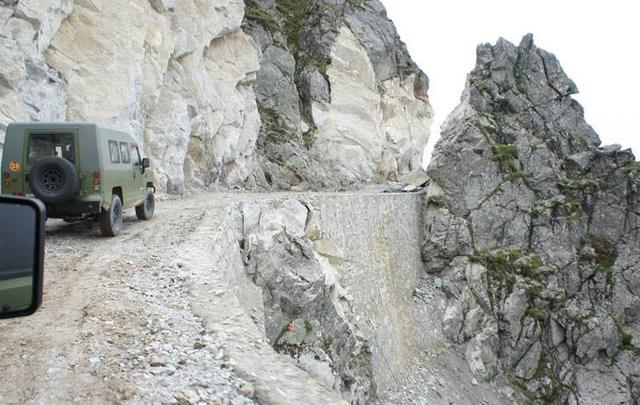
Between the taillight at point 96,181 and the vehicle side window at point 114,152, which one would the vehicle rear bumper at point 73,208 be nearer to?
the taillight at point 96,181

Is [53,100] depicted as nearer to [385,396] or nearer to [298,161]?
[385,396]

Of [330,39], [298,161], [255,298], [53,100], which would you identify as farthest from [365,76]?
[255,298]

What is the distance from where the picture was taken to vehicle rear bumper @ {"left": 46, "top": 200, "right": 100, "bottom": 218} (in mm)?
10758

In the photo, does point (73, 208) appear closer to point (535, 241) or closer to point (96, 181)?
point (96, 181)

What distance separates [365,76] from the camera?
44656mm

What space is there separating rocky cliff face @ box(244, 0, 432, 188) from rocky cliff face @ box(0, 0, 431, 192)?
0.12 meters

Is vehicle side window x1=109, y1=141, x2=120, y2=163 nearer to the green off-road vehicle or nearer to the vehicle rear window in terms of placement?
the green off-road vehicle

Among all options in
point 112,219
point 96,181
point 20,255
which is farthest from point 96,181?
point 20,255

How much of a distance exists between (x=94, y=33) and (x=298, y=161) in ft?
62.8

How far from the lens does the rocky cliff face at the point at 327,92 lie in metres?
37.8

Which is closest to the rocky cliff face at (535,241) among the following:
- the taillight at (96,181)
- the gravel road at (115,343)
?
the taillight at (96,181)

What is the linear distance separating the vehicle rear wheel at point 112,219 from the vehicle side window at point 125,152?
1.40 m

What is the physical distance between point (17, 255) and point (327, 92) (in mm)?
39052

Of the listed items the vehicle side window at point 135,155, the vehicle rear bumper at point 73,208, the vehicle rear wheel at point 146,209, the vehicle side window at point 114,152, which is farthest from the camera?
the vehicle rear wheel at point 146,209
